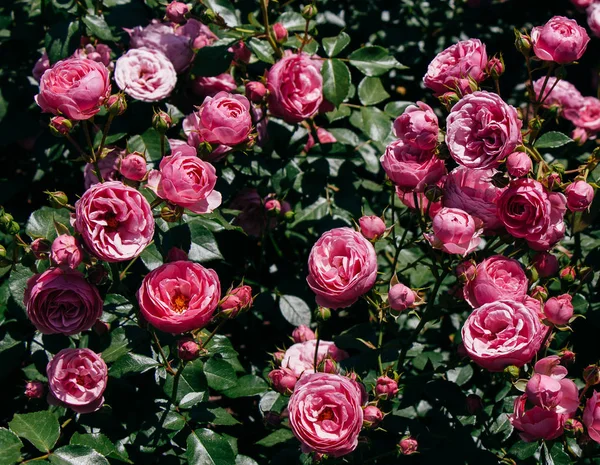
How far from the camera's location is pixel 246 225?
271cm

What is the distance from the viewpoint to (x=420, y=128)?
1.89 m

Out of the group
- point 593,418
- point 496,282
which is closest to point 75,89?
point 496,282

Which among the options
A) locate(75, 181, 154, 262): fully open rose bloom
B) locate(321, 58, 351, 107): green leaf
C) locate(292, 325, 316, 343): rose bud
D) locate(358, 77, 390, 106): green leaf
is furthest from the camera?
locate(358, 77, 390, 106): green leaf

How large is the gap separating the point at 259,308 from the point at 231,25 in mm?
1059

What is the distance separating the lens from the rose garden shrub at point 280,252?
6.05ft

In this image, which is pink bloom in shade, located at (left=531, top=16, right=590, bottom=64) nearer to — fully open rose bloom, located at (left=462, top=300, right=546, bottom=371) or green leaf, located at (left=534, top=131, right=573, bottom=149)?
green leaf, located at (left=534, top=131, right=573, bottom=149)

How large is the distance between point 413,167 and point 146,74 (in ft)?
3.51

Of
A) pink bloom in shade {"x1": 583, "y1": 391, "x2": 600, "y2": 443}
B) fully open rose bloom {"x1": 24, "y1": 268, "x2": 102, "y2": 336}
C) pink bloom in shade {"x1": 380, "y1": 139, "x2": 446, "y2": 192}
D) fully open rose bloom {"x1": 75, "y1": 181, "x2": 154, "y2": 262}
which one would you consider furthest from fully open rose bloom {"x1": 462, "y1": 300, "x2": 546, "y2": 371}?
fully open rose bloom {"x1": 24, "y1": 268, "x2": 102, "y2": 336}

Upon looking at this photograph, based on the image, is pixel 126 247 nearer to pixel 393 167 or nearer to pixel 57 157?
pixel 393 167

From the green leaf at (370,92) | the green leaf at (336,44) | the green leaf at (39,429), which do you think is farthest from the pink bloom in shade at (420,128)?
the green leaf at (39,429)

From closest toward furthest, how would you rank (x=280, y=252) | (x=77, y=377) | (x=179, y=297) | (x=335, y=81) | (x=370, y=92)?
(x=179, y=297)
(x=77, y=377)
(x=335, y=81)
(x=280, y=252)
(x=370, y=92)

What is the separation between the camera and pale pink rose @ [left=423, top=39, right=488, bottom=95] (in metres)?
2.04

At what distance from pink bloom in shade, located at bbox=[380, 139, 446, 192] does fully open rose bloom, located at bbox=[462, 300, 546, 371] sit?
15.2 inches

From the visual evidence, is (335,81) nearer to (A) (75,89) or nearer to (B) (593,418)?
(A) (75,89)
